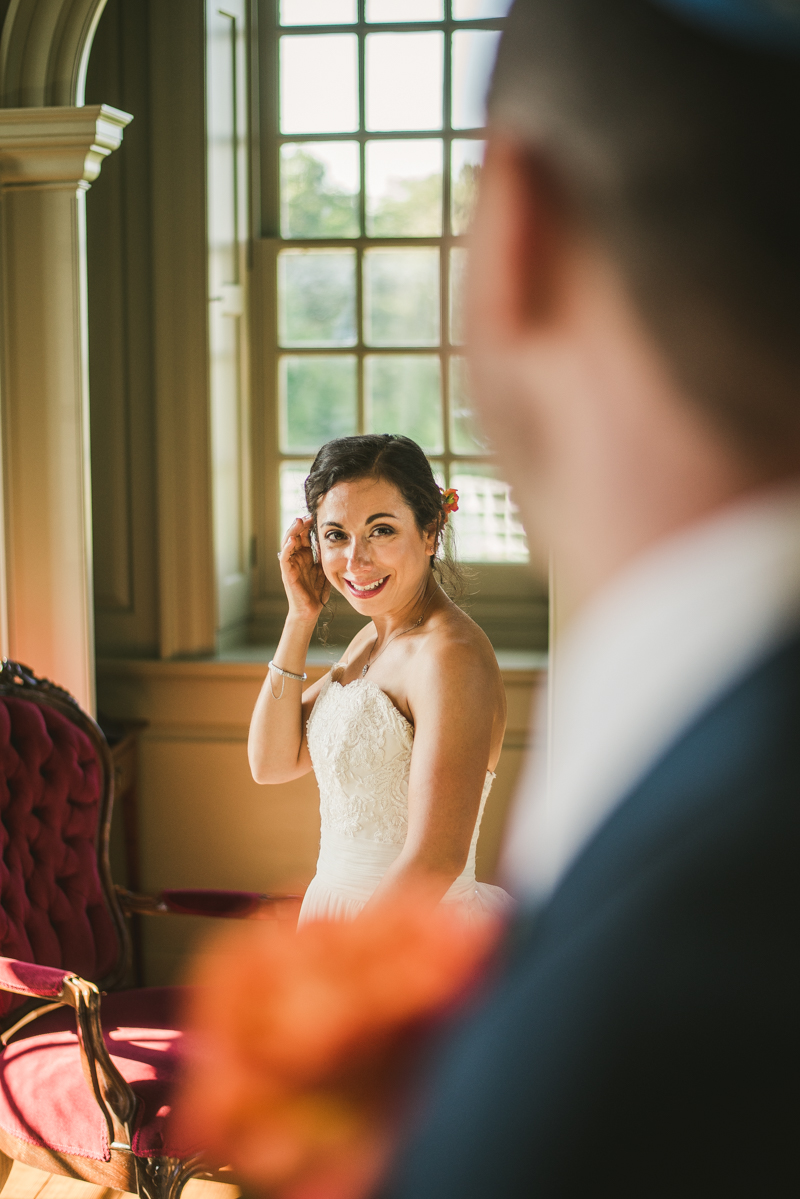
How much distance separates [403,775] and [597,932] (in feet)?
6.54

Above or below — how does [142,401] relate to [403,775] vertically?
above

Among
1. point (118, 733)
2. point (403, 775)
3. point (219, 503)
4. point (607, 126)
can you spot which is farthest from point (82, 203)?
point (607, 126)

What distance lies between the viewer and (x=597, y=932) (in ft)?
0.61

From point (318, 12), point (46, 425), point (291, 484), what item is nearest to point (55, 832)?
point (46, 425)

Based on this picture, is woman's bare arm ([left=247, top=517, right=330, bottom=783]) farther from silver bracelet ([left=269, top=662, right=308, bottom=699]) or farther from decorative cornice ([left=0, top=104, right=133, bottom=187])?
decorative cornice ([left=0, top=104, right=133, bottom=187])

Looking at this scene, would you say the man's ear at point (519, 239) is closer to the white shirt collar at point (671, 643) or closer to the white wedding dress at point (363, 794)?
the white shirt collar at point (671, 643)

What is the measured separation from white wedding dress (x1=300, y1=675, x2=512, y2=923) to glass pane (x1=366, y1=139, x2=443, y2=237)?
1.90 metres

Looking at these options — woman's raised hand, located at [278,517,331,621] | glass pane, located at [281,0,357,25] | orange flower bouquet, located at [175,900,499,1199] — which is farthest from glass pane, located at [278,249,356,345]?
orange flower bouquet, located at [175,900,499,1199]

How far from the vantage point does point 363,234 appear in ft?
11.7

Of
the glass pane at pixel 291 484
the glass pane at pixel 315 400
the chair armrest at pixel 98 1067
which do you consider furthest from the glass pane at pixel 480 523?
the chair armrest at pixel 98 1067

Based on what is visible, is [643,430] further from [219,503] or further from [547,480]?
[219,503]

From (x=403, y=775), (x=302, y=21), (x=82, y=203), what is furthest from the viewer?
(x=302, y=21)

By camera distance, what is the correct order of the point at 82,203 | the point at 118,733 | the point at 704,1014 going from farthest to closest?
the point at 118,733 → the point at 82,203 → the point at 704,1014

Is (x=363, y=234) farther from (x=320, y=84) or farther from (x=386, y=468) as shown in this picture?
(x=386, y=468)
